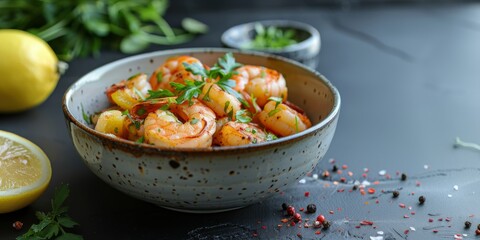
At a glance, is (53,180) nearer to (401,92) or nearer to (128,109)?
(128,109)

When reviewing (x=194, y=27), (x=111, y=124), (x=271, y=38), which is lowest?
(x=194, y=27)

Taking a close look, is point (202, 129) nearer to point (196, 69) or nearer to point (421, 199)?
point (196, 69)

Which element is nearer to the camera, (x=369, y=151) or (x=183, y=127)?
(x=183, y=127)

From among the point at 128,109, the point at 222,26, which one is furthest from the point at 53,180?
the point at 222,26

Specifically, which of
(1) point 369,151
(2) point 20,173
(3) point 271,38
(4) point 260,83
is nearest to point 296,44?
(3) point 271,38

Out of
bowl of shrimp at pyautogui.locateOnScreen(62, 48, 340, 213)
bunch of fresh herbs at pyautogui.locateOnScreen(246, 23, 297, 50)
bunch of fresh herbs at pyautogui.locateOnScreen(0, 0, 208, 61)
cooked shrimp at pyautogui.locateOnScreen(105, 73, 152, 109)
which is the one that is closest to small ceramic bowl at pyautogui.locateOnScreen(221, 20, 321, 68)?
bunch of fresh herbs at pyautogui.locateOnScreen(246, 23, 297, 50)

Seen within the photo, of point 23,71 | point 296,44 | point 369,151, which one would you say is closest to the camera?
point 369,151
